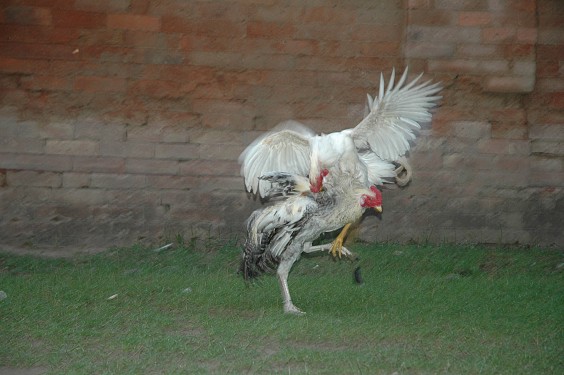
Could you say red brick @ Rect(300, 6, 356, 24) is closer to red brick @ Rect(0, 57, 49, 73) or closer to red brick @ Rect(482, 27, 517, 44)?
red brick @ Rect(482, 27, 517, 44)

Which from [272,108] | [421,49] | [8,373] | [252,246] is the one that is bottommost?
[8,373]

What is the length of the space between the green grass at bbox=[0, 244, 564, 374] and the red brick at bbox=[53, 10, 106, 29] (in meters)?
2.10

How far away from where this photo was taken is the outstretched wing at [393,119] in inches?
289

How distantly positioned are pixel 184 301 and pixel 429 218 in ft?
9.62

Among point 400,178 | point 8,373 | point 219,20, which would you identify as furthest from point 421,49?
point 8,373

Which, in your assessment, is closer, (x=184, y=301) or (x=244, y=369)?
(x=244, y=369)

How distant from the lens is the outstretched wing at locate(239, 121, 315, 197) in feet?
24.5

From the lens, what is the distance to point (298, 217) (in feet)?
22.5

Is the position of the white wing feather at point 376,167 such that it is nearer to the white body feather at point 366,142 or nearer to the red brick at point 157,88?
the white body feather at point 366,142

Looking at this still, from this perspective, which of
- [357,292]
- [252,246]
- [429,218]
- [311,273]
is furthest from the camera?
[429,218]

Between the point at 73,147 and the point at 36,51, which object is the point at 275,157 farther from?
the point at 36,51

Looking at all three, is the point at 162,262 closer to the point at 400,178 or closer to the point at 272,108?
the point at 272,108

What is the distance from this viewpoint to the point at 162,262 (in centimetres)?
868

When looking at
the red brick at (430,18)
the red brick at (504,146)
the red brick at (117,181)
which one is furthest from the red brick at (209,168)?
the red brick at (504,146)
